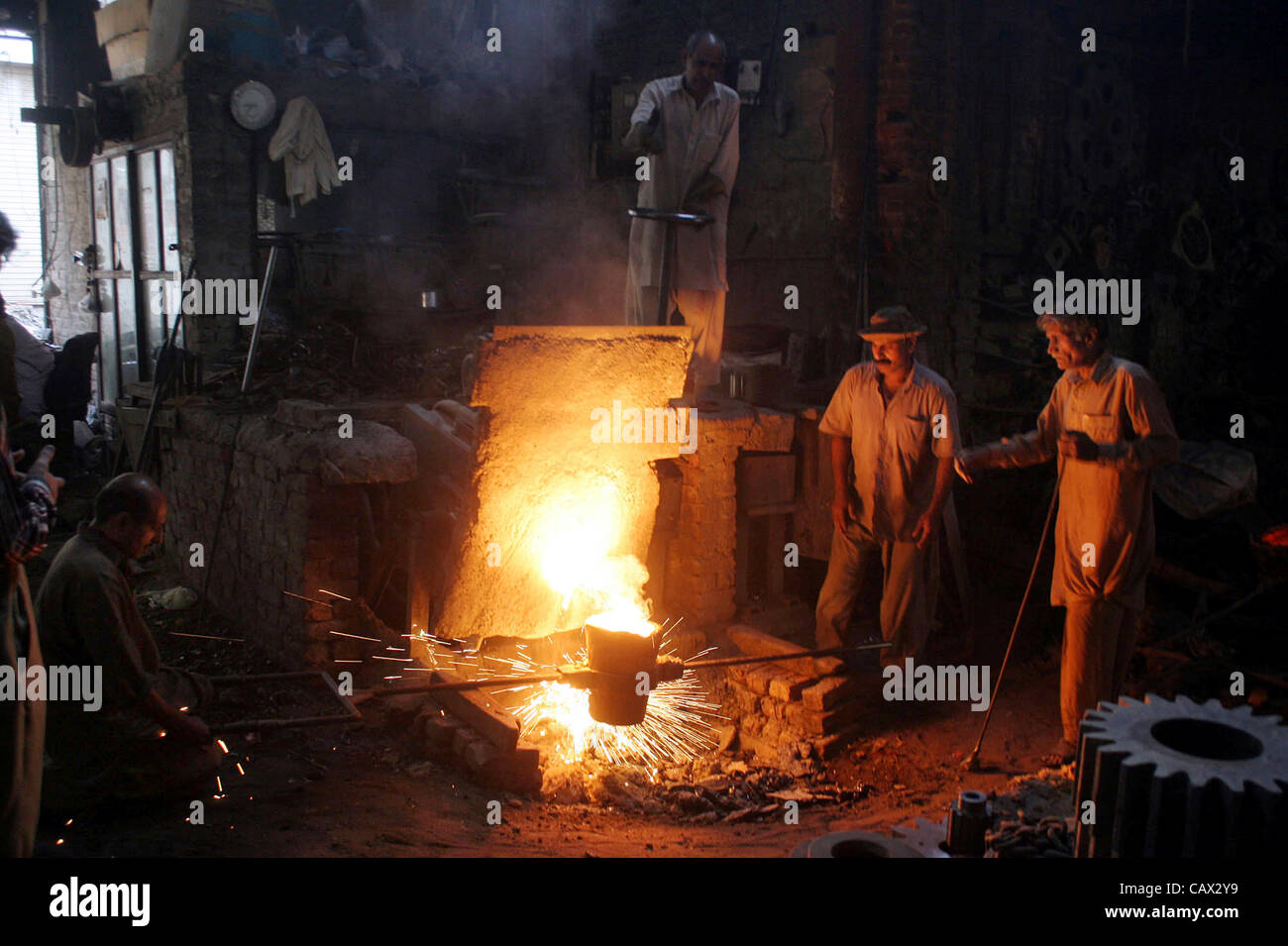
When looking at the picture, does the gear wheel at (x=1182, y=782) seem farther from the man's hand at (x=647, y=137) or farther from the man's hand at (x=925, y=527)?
the man's hand at (x=647, y=137)

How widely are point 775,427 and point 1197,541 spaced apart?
136 inches

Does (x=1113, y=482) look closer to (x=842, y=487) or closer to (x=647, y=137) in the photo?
(x=842, y=487)

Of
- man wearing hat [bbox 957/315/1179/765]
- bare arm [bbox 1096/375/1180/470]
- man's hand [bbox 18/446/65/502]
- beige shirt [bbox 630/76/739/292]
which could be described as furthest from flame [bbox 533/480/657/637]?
man's hand [bbox 18/446/65/502]

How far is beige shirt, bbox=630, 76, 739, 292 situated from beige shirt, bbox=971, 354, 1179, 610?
2.72m

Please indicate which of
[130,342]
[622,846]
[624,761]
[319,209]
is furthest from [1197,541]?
[130,342]

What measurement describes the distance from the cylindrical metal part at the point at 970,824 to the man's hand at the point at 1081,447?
187cm

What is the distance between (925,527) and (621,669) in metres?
2.28

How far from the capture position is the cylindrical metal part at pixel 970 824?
376cm

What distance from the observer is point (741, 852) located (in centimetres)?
445

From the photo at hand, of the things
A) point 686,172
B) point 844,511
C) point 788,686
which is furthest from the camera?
point 686,172

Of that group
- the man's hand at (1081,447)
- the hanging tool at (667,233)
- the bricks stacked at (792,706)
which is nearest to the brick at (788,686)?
the bricks stacked at (792,706)

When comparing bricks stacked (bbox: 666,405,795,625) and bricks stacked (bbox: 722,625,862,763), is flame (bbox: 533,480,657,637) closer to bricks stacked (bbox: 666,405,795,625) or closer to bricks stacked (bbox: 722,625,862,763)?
bricks stacked (bbox: 666,405,795,625)

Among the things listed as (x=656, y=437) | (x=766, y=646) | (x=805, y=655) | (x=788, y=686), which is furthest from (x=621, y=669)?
(x=656, y=437)

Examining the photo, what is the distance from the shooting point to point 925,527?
6.06 meters
